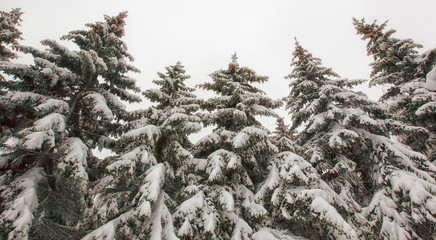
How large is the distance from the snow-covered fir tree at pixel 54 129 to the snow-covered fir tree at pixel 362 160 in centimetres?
956

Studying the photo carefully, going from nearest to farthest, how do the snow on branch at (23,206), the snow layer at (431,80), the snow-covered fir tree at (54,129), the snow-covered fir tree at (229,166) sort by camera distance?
1. the snow on branch at (23,206)
2. the snow-covered fir tree at (54,129)
3. the snow-covered fir tree at (229,166)
4. the snow layer at (431,80)

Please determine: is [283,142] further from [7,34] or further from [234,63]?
[7,34]

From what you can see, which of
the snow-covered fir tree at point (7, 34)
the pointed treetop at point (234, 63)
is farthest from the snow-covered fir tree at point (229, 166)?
the snow-covered fir tree at point (7, 34)

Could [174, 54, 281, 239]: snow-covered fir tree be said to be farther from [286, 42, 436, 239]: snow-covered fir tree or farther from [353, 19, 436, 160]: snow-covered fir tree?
[353, 19, 436, 160]: snow-covered fir tree

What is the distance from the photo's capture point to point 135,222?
7832 millimetres

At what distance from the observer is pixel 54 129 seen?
809 cm

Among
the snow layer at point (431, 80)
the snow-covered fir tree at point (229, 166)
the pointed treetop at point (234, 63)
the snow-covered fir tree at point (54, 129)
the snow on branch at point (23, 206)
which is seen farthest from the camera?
the pointed treetop at point (234, 63)

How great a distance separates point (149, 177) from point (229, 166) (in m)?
3.12

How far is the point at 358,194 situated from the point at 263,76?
791 cm

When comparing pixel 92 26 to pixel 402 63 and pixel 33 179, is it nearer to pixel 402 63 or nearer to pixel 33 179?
pixel 33 179

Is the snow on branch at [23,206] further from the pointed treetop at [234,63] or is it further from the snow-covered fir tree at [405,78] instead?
the snow-covered fir tree at [405,78]

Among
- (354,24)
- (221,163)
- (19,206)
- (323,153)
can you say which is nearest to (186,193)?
(221,163)

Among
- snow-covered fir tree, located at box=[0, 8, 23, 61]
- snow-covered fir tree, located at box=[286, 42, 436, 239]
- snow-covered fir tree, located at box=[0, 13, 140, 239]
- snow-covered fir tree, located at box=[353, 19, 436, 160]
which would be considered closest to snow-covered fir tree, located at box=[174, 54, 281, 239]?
snow-covered fir tree, located at box=[286, 42, 436, 239]

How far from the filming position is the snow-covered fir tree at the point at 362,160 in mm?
7660
